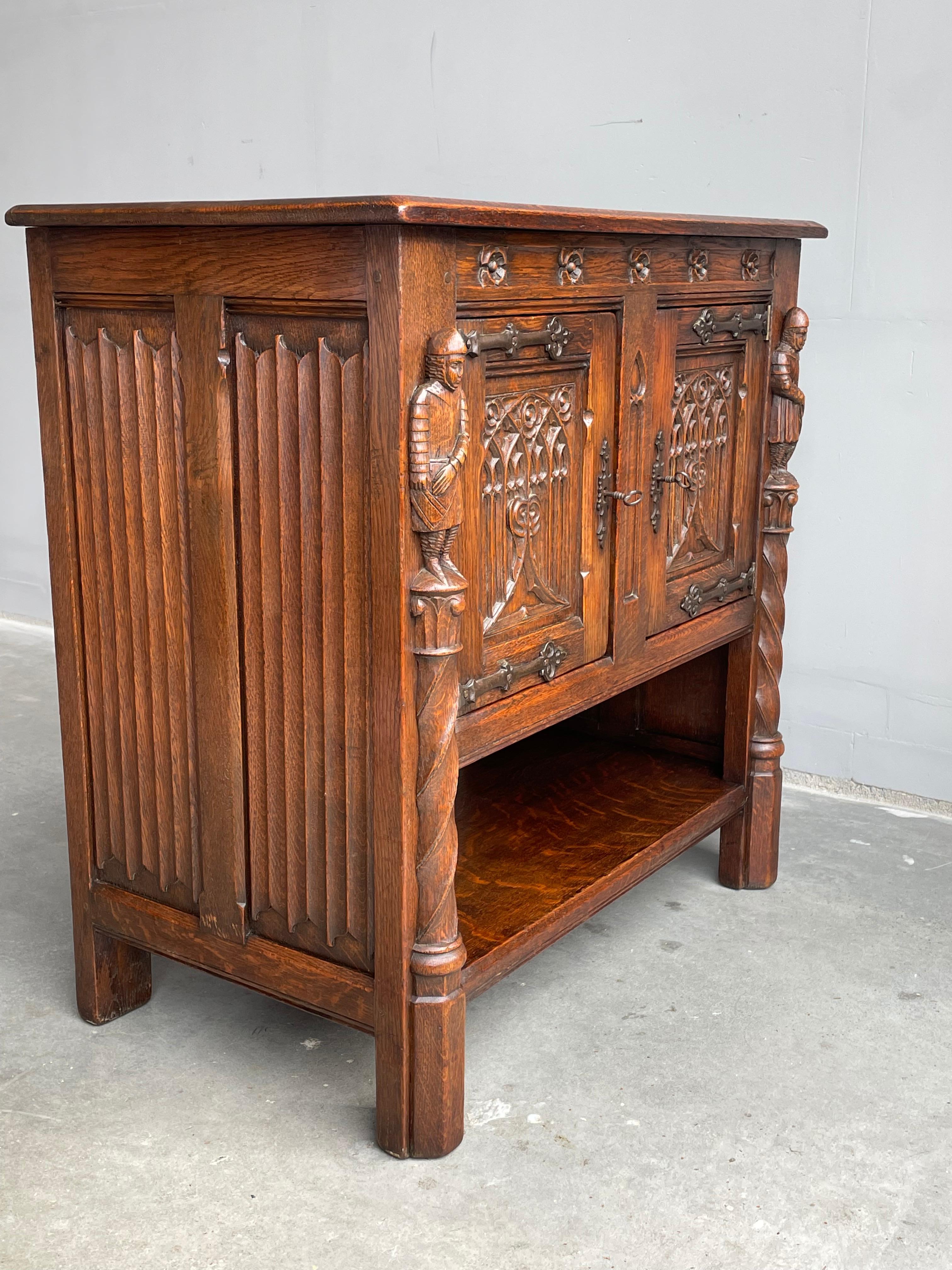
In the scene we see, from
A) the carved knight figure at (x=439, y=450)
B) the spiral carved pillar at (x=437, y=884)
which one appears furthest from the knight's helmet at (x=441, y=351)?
the spiral carved pillar at (x=437, y=884)

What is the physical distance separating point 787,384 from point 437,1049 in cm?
155

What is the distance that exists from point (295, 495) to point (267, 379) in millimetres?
166

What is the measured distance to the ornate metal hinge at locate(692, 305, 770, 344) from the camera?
99.7 inches

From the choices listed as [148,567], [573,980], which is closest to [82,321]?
[148,567]

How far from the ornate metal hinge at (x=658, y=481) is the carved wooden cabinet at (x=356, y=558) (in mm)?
13

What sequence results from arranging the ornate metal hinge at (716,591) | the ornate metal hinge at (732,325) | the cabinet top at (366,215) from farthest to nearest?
the ornate metal hinge at (716,591) < the ornate metal hinge at (732,325) < the cabinet top at (366,215)

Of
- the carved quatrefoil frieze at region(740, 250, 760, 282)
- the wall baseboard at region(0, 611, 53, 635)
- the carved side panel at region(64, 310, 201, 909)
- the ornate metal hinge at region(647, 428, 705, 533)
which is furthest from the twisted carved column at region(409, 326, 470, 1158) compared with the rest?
the wall baseboard at region(0, 611, 53, 635)

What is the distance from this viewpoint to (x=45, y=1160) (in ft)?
6.65

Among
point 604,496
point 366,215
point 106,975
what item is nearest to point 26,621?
point 106,975

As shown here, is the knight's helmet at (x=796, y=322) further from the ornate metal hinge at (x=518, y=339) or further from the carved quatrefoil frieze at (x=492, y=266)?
the carved quatrefoil frieze at (x=492, y=266)

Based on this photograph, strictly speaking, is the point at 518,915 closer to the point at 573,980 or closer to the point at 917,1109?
the point at 573,980

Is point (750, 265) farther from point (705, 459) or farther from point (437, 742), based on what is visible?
point (437, 742)

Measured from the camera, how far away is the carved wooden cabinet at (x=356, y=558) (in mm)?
1853

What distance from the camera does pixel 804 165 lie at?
11.0 ft
